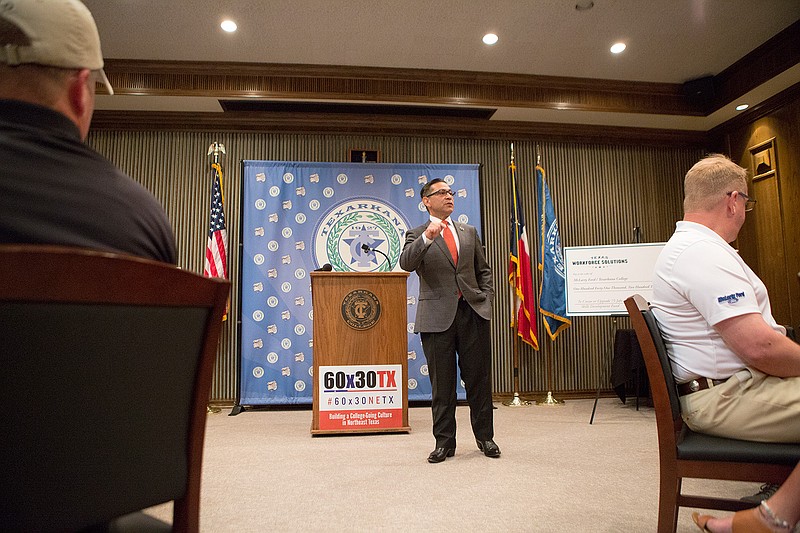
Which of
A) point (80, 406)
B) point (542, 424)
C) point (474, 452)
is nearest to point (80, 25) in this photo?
point (80, 406)

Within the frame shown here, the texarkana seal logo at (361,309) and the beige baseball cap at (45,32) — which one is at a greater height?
the beige baseball cap at (45,32)

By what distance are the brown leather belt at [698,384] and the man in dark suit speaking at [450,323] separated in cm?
152

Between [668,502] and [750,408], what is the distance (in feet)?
1.24

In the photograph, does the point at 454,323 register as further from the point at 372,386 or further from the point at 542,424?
the point at 542,424

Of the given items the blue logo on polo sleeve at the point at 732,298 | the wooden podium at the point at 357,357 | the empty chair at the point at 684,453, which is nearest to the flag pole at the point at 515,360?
the wooden podium at the point at 357,357

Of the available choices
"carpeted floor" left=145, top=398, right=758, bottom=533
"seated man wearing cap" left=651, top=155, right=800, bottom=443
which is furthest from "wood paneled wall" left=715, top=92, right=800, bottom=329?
"seated man wearing cap" left=651, top=155, right=800, bottom=443

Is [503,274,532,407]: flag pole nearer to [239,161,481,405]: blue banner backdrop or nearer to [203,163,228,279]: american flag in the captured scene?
[239,161,481,405]: blue banner backdrop

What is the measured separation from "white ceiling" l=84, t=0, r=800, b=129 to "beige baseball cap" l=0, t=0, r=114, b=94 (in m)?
4.02

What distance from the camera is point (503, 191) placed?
6188 millimetres

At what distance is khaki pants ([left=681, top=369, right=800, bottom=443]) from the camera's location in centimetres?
150

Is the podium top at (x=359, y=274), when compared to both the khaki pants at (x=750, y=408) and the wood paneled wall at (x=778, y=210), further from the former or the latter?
the wood paneled wall at (x=778, y=210)

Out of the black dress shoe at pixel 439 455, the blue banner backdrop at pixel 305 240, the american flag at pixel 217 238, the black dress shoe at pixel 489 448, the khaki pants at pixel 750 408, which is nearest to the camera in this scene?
the khaki pants at pixel 750 408

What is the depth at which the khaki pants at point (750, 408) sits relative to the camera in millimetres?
1495

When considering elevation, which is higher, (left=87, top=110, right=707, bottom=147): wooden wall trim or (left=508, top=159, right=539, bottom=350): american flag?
(left=87, top=110, right=707, bottom=147): wooden wall trim
